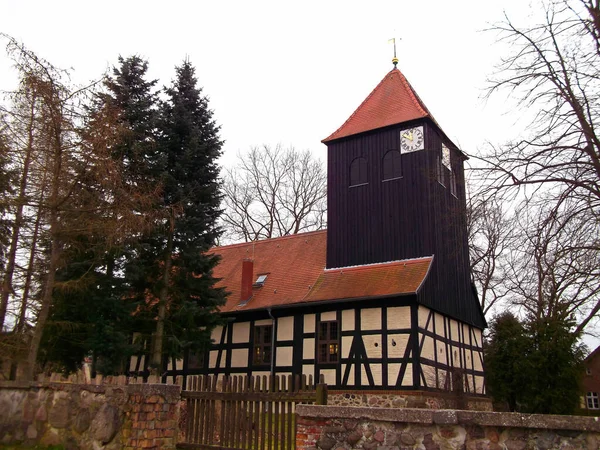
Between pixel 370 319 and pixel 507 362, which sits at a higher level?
pixel 370 319

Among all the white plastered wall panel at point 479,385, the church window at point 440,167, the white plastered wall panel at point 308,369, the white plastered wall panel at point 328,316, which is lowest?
the white plastered wall panel at point 479,385

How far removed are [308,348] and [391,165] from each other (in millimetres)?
7012

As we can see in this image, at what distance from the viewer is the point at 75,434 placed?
25.9 feet

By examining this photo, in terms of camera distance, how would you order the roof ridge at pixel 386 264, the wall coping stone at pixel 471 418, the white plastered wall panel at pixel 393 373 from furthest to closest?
1. the roof ridge at pixel 386 264
2. the white plastered wall panel at pixel 393 373
3. the wall coping stone at pixel 471 418

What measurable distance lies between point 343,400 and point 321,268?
5256mm

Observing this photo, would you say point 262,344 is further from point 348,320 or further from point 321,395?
point 321,395

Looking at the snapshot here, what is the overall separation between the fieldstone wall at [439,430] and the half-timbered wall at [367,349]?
1103 cm

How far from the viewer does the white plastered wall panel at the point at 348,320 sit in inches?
693

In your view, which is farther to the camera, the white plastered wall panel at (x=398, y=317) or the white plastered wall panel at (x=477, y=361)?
the white plastered wall panel at (x=477, y=361)

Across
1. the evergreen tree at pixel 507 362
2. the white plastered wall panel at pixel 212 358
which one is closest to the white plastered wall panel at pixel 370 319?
the white plastered wall panel at pixel 212 358

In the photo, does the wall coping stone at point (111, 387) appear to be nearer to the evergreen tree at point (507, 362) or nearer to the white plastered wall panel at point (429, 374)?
the white plastered wall panel at point (429, 374)

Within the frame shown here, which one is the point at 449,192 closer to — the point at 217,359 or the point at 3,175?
the point at 217,359

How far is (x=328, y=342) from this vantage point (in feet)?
58.6

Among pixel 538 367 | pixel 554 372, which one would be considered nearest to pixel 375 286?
pixel 538 367
